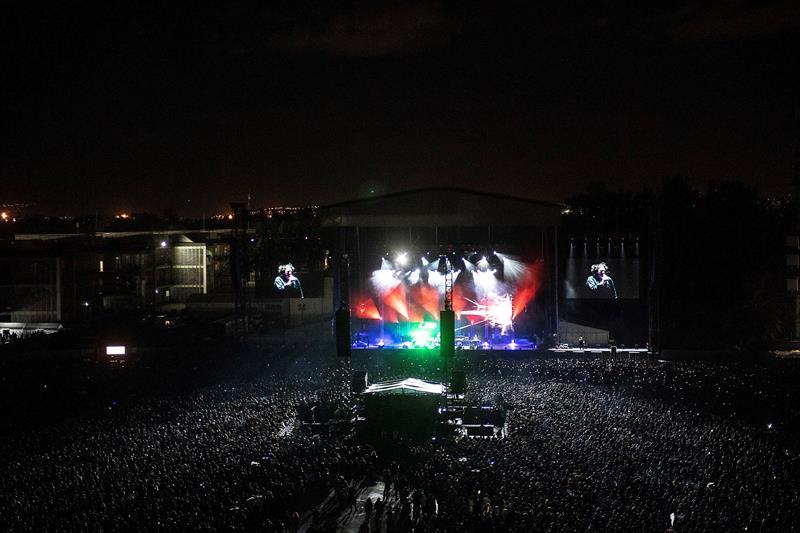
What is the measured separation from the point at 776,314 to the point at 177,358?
2273 centimetres

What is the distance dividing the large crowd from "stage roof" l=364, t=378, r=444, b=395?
34.6 inches

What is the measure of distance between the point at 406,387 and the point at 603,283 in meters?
11.7

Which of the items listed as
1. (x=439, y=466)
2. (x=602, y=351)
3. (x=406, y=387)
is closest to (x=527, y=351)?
(x=602, y=351)

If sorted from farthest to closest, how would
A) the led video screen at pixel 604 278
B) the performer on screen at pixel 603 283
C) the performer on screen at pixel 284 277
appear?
the performer on screen at pixel 284 277 → the performer on screen at pixel 603 283 → the led video screen at pixel 604 278

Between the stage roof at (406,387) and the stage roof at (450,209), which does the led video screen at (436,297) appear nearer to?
the stage roof at (450,209)

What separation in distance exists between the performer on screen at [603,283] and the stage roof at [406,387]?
10166mm

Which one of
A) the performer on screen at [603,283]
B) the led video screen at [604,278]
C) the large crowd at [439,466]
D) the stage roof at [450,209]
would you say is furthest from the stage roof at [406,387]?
the performer on screen at [603,283]

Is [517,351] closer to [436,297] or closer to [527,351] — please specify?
[527,351]

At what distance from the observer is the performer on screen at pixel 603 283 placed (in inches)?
1049

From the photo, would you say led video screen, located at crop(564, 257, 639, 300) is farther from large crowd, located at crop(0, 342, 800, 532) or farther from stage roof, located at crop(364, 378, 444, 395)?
stage roof, located at crop(364, 378, 444, 395)

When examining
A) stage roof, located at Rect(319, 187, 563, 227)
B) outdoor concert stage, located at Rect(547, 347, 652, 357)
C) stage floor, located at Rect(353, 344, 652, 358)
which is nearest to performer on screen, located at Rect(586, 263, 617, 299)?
outdoor concert stage, located at Rect(547, 347, 652, 357)

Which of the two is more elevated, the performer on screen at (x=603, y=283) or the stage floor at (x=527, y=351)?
the performer on screen at (x=603, y=283)

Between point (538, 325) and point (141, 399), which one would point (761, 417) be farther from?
point (141, 399)

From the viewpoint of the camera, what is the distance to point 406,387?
17750 millimetres
